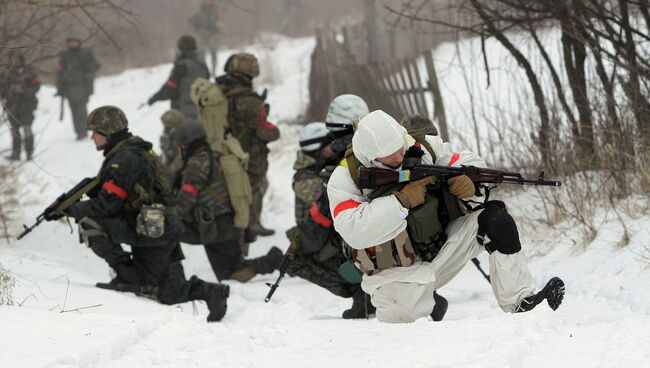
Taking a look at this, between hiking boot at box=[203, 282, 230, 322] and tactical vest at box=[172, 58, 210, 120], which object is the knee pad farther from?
tactical vest at box=[172, 58, 210, 120]

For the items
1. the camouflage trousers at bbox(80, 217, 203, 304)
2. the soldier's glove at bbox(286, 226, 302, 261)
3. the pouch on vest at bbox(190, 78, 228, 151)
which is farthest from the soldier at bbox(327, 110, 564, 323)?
the pouch on vest at bbox(190, 78, 228, 151)

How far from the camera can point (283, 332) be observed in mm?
4293

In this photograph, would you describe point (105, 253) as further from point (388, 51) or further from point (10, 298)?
point (388, 51)

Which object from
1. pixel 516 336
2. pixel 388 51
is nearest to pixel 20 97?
pixel 516 336

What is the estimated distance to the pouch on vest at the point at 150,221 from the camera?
611 centimetres

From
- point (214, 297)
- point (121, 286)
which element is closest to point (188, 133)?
point (121, 286)

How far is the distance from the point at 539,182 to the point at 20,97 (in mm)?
9407

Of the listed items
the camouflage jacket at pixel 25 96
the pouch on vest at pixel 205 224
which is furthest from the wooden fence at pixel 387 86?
the camouflage jacket at pixel 25 96

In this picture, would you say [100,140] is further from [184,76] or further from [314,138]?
[184,76]

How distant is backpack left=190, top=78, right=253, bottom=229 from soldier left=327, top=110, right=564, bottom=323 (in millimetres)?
3337

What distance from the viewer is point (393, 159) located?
4.27m

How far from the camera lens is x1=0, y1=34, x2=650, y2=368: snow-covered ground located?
347cm

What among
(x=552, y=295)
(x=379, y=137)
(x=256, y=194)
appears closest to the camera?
(x=552, y=295)

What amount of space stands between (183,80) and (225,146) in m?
3.66
